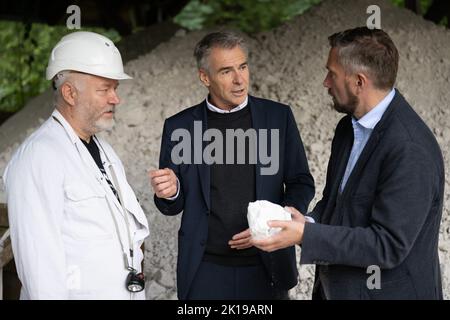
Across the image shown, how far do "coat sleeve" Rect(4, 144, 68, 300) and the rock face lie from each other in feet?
7.35

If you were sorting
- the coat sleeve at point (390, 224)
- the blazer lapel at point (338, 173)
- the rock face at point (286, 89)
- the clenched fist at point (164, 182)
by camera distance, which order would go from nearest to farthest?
1. the coat sleeve at point (390, 224)
2. the blazer lapel at point (338, 173)
3. the clenched fist at point (164, 182)
4. the rock face at point (286, 89)

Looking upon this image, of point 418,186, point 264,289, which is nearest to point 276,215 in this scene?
point 418,186

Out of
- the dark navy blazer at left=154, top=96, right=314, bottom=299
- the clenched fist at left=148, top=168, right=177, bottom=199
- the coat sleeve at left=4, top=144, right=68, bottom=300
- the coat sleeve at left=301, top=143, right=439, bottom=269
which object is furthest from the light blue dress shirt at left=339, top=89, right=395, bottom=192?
the coat sleeve at left=4, top=144, right=68, bottom=300

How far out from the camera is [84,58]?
2.63 metres

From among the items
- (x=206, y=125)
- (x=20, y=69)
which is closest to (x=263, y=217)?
(x=206, y=125)

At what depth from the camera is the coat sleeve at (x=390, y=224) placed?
2289 mm

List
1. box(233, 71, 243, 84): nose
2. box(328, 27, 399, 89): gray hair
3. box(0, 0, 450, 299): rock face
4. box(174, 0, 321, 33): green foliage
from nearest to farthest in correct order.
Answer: box(328, 27, 399, 89): gray hair
box(233, 71, 243, 84): nose
box(0, 0, 450, 299): rock face
box(174, 0, 321, 33): green foliage

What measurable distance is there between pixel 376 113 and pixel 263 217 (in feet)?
1.86

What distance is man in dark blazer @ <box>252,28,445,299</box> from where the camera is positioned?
7.56 feet

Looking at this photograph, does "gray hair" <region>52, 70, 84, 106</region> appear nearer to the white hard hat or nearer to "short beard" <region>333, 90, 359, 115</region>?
the white hard hat

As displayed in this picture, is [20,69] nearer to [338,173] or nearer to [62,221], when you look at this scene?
[62,221]

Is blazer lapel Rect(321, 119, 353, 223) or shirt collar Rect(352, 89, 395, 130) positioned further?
blazer lapel Rect(321, 119, 353, 223)

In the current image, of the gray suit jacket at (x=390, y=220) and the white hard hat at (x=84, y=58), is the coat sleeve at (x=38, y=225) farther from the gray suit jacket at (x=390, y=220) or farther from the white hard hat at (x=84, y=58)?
the gray suit jacket at (x=390, y=220)

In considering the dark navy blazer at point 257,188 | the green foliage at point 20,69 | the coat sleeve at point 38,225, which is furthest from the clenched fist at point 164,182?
the green foliage at point 20,69
